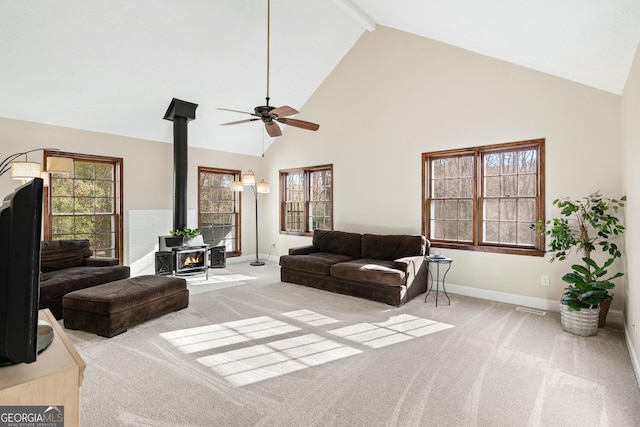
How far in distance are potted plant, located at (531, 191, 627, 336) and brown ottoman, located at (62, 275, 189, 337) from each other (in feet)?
15.1

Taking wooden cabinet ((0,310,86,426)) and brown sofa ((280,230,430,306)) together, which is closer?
wooden cabinet ((0,310,86,426))

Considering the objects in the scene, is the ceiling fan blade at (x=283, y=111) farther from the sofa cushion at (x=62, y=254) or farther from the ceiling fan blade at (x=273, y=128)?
the sofa cushion at (x=62, y=254)

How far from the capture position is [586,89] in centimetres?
381

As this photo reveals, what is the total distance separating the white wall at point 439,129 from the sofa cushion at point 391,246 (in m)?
0.36

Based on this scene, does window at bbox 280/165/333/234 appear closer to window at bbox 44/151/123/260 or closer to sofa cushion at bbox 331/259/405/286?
sofa cushion at bbox 331/259/405/286

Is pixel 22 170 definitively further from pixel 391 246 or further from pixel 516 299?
pixel 516 299

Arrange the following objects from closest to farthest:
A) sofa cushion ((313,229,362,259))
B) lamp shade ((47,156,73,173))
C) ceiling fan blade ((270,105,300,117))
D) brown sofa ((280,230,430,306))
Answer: ceiling fan blade ((270,105,300,117)), lamp shade ((47,156,73,173)), brown sofa ((280,230,430,306)), sofa cushion ((313,229,362,259))

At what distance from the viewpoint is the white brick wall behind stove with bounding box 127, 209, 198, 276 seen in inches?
233

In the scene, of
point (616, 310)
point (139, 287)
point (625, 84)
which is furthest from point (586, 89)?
point (139, 287)

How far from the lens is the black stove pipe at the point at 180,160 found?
5.82 m

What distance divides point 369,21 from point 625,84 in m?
3.66

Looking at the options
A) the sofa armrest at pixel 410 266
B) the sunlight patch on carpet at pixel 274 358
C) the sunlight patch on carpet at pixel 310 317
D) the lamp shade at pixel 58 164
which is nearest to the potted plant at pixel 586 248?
the sofa armrest at pixel 410 266

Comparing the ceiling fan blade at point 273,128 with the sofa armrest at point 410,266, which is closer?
the ceiling fan blade at point 273,128

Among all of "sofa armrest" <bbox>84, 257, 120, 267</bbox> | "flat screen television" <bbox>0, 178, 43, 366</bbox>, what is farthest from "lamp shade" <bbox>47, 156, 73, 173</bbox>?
"flat screen television" <bbox>0, 178, 43, 366</bbox>
